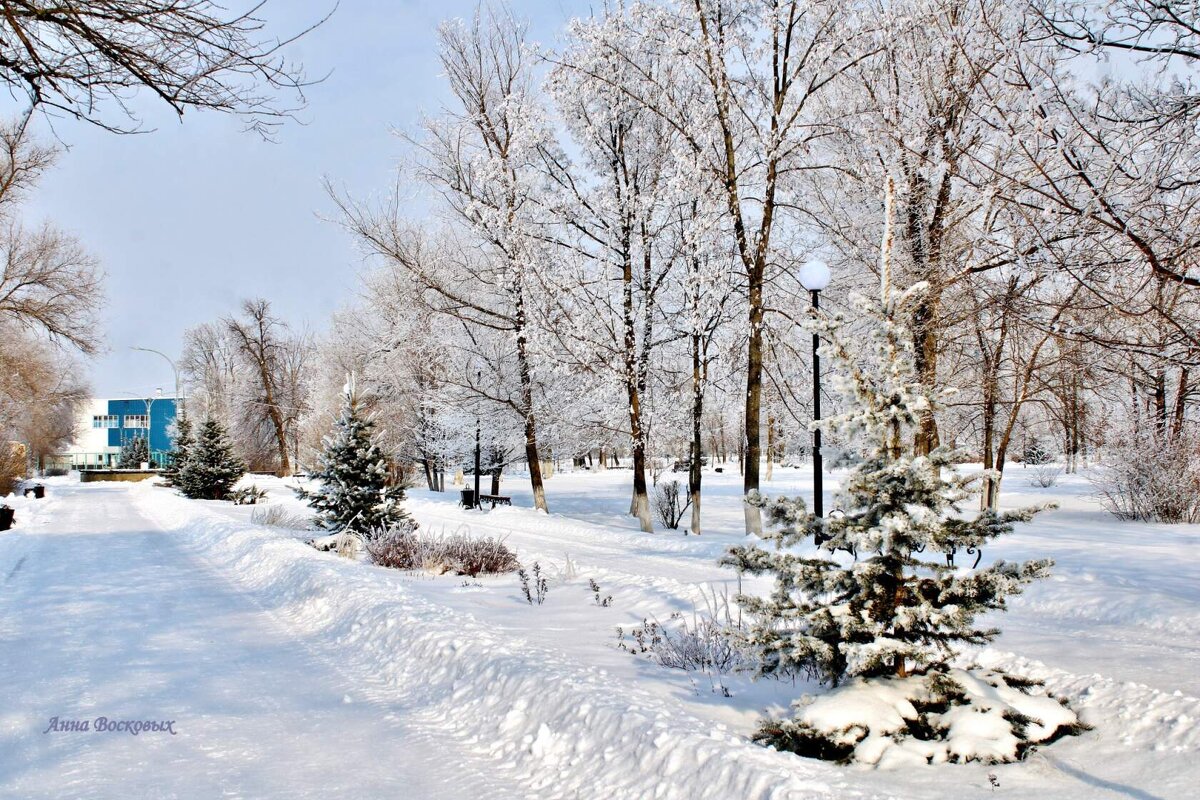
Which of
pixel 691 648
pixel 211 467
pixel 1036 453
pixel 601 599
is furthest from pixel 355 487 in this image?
pixel 1036 453

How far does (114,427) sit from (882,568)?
12418 centimetres

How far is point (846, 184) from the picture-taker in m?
15.8

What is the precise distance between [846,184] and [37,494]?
36.7 m

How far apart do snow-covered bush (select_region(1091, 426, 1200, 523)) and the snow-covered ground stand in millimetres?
5946

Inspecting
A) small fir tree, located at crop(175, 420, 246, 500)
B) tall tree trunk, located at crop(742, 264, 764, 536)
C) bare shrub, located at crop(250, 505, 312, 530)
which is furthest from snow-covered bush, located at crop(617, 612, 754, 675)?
small fir tree, located at crop(175, 420, 246, 500)

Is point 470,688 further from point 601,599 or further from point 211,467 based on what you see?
point 211,467

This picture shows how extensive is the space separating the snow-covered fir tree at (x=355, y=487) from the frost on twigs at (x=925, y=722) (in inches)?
485

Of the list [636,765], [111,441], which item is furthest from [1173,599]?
[111,441]

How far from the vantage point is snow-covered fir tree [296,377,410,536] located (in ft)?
50.3

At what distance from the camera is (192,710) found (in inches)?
199

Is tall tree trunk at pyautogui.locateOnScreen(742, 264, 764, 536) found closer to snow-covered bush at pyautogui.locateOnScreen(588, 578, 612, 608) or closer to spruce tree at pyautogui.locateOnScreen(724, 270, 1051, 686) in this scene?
snow-covered bush at pyautogui.locateOnScreen(588, 578, 612, 608)

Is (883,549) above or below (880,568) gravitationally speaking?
above

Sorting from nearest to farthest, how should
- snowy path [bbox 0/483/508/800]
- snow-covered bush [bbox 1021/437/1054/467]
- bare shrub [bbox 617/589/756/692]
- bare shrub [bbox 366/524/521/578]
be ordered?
snowy path [bbox 0/483/508/800] → bare shrub [bbox 617/589/756/692] → bare shrub [bbox 366/524/521/578] → snow-covered bush [bbox 1021/437/1054/467]

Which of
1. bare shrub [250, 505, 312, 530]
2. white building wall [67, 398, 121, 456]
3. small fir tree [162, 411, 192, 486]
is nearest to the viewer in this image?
bare shrub [250, 505, 312, 530]
